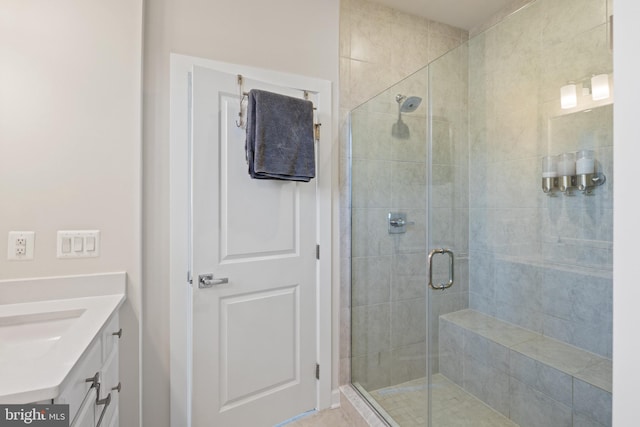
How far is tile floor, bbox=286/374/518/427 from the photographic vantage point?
162 centimetres

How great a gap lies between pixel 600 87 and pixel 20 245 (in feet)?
8.77

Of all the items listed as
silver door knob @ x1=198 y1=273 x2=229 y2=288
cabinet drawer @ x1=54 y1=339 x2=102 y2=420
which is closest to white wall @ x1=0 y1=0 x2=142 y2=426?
silver door knob @ x1=198 y1=273 x2=229 y2=288

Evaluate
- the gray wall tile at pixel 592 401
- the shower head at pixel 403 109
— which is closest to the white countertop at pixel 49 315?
the shower head at pixel 403 109

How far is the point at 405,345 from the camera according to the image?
6.00 feet

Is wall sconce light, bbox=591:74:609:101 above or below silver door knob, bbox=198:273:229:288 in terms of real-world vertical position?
above

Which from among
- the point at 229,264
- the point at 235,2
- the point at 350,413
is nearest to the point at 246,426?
the point at 350,413

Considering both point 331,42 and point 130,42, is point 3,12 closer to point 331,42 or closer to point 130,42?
point 130,42

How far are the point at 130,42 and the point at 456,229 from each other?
2.07m

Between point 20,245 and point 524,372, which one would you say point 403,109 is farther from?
point 20,245

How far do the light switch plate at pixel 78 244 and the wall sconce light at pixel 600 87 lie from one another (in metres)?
2.42

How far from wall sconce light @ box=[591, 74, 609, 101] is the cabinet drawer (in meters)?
2.23

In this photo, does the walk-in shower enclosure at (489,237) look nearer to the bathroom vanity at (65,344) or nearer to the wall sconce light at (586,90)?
the wall sconce light at (586,90)

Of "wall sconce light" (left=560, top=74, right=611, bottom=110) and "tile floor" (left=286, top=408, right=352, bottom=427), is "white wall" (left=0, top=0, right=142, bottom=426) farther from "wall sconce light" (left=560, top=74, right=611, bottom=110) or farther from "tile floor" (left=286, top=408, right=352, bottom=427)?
"wall sconce light" (left=560, top=74, right=611, bottom=110)

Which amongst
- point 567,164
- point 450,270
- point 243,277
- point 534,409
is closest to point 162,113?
point 243,277
